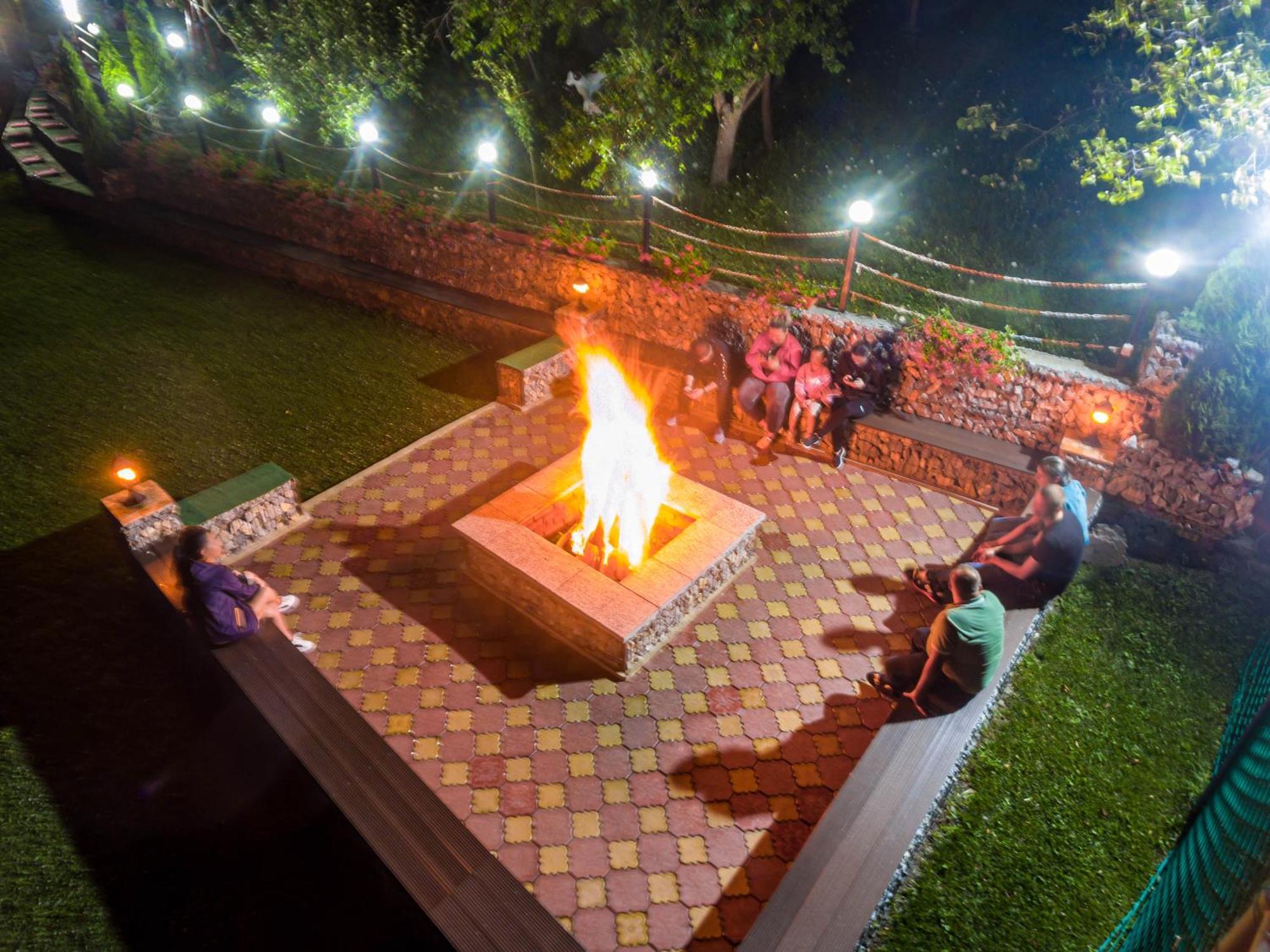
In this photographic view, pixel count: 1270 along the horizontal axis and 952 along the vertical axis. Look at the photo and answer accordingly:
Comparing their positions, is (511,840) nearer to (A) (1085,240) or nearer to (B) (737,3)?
(B) (737,3)

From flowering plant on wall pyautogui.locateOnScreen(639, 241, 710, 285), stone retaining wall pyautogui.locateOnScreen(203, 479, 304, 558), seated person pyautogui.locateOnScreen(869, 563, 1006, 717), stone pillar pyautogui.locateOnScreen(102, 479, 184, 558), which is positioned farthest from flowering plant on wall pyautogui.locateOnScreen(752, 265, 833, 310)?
stone pillar pyautogui.locateOnScreen(102, 479, 184, 558)

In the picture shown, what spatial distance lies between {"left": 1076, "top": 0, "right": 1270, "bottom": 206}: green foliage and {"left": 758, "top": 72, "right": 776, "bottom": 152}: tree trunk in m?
6.80

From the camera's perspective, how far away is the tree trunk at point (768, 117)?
47.7 feet

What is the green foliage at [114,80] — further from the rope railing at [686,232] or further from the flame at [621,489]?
the flame at [621,489]

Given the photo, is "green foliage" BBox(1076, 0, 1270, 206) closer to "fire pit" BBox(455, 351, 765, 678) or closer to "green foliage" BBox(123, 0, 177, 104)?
"fire pit" BBox(455, 351, 765, 678)

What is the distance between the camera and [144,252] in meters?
15.2

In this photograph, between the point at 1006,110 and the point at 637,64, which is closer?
the point at 637,64

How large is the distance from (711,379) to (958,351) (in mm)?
3016

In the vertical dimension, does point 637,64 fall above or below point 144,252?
above

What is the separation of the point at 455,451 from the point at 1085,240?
1054 cm

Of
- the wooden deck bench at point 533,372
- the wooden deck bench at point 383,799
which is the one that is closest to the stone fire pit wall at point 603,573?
the wooden deck bench at point 383,799

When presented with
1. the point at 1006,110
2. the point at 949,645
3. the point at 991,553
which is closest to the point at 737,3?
the point at 1006,110

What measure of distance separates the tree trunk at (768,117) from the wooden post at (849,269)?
252 inches

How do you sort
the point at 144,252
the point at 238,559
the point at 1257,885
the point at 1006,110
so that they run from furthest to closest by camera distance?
the point at 144,252 < the point at 1006,110 < the point at 238,559 < the point at 1257,885
